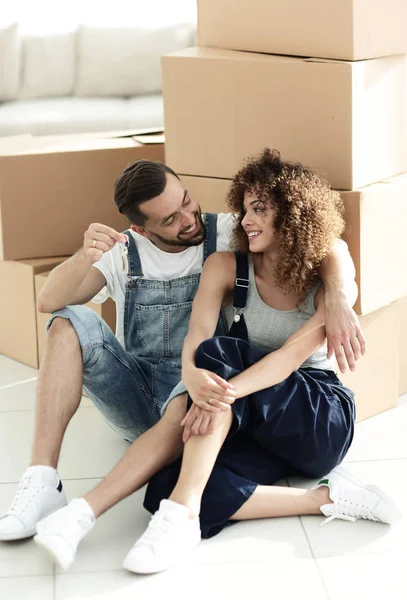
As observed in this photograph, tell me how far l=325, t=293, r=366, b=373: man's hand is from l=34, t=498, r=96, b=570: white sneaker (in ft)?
1.73

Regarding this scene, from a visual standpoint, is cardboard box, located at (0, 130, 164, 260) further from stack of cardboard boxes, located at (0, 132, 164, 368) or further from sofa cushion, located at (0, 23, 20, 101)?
sofa cushion, located at (0, 23, 20, 101)

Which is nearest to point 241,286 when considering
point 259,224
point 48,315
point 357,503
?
point 259,224

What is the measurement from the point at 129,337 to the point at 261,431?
379 millimetres

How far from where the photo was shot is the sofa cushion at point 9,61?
4266mm

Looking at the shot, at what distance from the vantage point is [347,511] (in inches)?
71.0

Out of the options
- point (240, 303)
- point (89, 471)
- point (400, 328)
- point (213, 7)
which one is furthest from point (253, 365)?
point (213, 7)

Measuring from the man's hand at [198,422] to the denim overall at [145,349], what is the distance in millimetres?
240

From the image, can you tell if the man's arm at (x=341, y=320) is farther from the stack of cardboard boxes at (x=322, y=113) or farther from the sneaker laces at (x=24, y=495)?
the sneaker laces at (x=24, y=495)

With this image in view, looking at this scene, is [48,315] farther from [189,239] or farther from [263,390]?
[263,390]

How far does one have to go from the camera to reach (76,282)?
1.88m

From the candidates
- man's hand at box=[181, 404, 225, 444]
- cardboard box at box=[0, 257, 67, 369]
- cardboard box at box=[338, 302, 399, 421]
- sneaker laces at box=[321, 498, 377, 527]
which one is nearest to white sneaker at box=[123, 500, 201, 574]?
man's hand at box=[181, 404, 225, 444]

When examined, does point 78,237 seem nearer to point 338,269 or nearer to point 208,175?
point 208,175

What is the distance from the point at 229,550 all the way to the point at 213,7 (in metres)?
1.21

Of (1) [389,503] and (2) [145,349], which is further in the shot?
(2) [145,349]
